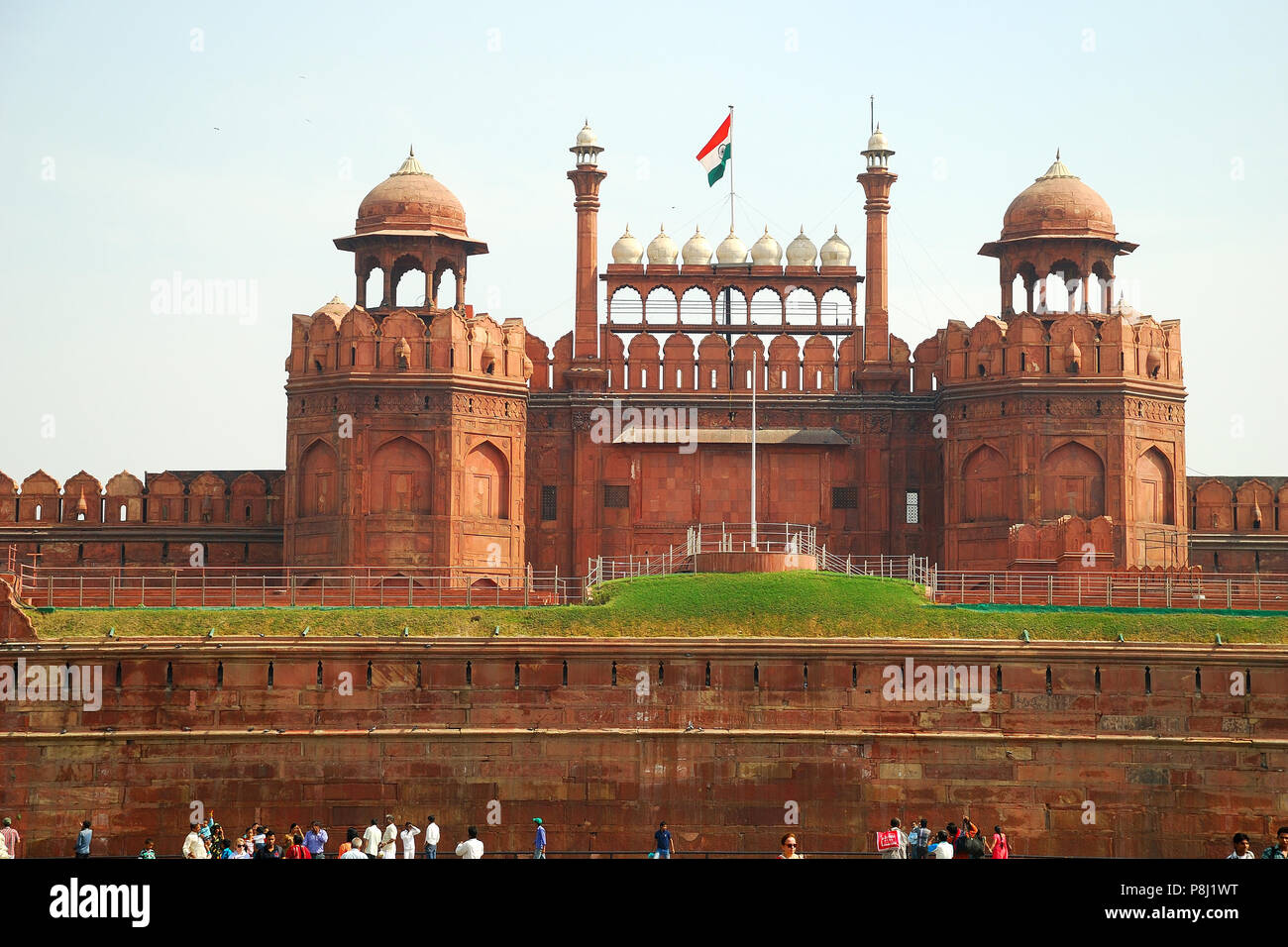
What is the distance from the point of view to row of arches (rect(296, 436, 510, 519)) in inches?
1940

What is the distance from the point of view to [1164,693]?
131 feet

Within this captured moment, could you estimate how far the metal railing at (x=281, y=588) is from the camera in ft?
145

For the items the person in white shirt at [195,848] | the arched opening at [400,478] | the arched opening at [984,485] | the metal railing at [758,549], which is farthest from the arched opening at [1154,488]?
the person in white shirt at [195,848]

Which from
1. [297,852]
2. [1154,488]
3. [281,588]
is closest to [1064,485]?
[1154,488]

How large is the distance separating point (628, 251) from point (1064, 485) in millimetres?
13805

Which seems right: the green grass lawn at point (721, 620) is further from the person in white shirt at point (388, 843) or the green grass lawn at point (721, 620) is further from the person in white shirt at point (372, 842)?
the person in white shirt at point (372, 842)

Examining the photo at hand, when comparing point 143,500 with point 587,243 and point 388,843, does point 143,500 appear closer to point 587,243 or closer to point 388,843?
point 587,243

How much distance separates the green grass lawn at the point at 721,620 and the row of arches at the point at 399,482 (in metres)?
6.15

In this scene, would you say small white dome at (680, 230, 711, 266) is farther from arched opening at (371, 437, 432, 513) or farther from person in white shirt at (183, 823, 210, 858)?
person in white shirt at (183, 823, 210, 858)

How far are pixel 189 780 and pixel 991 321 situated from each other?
24050 millimetres

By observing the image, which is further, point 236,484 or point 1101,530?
point 236,484
